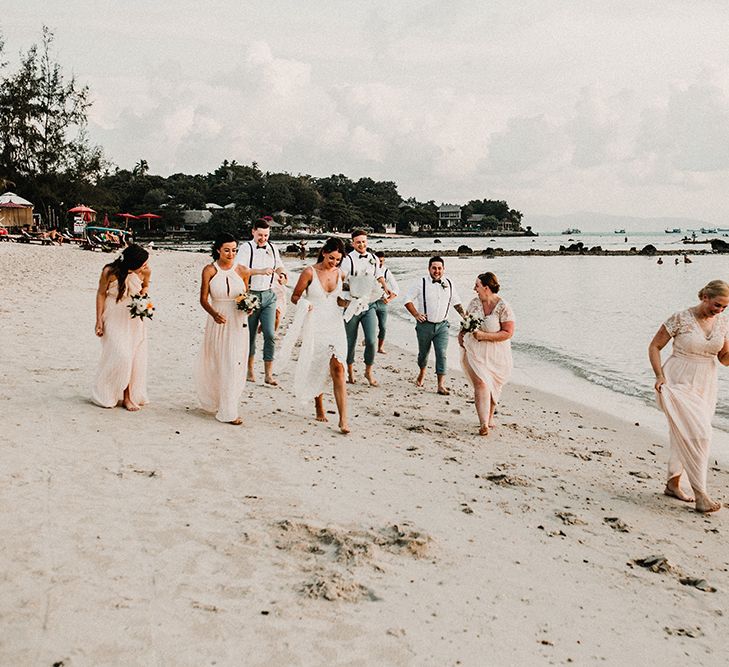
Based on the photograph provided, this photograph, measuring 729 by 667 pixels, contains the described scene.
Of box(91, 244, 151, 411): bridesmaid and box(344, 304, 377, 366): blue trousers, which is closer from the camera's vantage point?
box(91, 244, 151, 411): bridesmaid

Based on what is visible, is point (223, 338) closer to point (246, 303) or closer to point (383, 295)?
point (246, 303)

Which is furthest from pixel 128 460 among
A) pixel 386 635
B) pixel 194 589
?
pixel 386 635

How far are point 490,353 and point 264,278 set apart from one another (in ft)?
10.7

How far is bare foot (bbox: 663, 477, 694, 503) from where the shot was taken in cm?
599

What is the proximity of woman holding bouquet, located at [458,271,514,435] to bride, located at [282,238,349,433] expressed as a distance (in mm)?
1423

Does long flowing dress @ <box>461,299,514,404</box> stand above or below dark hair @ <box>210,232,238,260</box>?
below

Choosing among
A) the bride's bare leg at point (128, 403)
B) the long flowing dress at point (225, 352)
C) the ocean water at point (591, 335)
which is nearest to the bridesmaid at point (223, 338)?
the long flowing dress at point (225, 352)

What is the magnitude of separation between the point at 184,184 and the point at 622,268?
8597 centimetres

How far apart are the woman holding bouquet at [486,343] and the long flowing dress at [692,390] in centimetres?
205

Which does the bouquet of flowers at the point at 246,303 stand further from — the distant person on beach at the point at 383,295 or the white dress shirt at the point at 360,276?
the distant person on beach at the point at 383,295

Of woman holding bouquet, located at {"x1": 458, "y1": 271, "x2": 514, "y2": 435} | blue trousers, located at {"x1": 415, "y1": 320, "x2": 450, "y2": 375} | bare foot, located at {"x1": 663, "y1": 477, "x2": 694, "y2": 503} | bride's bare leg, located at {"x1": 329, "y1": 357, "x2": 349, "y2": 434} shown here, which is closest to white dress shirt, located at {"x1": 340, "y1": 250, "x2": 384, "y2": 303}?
blue trousers, located at {"x1": 415, "y1": 320, "x2": 450, "y2": 375}

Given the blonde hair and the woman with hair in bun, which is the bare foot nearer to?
the woman with hair in bun

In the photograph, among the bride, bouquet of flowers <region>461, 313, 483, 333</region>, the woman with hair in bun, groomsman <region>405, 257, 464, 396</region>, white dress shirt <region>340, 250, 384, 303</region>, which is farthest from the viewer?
groomsman <region>405, 257, 464, 396</region>

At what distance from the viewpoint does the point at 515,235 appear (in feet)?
630
